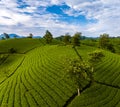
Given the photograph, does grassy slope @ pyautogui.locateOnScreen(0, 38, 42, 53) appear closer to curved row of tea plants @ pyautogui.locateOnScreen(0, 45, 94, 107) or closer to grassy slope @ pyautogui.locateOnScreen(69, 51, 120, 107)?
curved row of tea plants @ pyautogui.locateOnScreen(0, 45, 94, 107)

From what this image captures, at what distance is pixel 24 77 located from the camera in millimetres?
83625

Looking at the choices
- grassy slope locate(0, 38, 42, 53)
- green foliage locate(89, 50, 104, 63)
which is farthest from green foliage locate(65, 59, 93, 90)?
grassy slope locate(0, 38, 42, 53)

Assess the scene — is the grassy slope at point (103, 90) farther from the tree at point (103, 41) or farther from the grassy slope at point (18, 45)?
the grassy slope at point (18, 45)

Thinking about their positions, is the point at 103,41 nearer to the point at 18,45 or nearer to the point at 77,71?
the point at 18,45

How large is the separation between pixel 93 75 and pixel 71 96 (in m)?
19.7

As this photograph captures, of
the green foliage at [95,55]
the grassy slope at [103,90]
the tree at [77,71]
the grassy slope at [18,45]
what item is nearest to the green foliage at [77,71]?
the tree at [77,71]

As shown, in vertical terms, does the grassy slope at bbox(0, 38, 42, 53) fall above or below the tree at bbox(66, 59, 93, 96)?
below

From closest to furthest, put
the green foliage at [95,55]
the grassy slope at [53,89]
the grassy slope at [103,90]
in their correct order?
the grassy slope at [53,89], the grassy slope at [103,90], the green foliage at [95,55]

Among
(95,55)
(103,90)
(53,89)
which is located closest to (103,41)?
(95,55)

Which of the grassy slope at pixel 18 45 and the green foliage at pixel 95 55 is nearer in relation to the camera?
the green foliage at pixel 95 55

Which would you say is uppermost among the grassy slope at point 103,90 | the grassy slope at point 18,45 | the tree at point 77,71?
the tree at point 77,71

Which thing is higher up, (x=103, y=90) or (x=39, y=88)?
(x=39, y=88)

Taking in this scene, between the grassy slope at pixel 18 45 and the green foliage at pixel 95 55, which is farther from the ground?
the green foliage at pixel 95 55

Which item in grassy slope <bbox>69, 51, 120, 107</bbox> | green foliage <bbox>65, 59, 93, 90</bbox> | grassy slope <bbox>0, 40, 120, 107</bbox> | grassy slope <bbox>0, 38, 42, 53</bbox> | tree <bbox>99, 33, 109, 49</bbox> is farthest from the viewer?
tree <bbox>99, 33, 109, 49</bbox>
